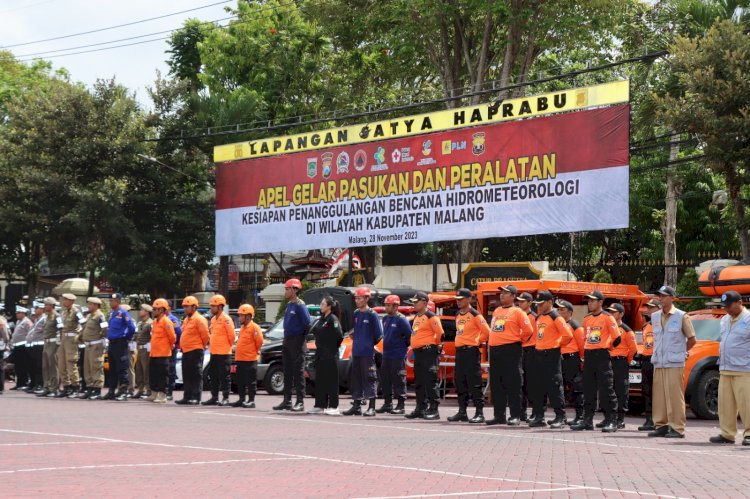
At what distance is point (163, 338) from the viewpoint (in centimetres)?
2180

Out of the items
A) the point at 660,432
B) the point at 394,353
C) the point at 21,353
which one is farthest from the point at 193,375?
the point at 660,432

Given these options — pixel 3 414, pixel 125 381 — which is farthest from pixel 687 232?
pixel 3 414

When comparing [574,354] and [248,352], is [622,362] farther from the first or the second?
[248,352]

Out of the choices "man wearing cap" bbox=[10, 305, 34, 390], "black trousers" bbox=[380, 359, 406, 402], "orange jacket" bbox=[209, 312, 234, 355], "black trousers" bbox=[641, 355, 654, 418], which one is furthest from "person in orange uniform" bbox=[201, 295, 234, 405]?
"man wearing cap" bbox=[10, 305, 34, 390]

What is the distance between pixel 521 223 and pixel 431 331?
9874 mm

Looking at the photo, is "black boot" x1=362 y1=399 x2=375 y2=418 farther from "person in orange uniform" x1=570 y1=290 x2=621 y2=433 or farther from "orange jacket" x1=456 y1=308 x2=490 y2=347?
"person in orange uniform" x1=570 y1=290 x2=621 y2=433

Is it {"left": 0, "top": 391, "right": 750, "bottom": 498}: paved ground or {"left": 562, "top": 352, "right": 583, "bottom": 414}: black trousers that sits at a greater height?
{"left": 562, "top": 352, "right": 583, "bottom": 414}: black trousers

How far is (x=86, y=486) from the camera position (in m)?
9.27

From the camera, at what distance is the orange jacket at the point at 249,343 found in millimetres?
20422

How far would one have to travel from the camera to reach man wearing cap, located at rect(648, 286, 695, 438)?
15.3 m

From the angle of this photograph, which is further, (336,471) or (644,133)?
(644,133)

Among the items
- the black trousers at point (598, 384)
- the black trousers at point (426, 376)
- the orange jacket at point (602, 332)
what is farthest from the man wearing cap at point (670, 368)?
the black trousers at point (426, 376)

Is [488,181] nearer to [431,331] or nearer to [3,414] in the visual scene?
[431,331]

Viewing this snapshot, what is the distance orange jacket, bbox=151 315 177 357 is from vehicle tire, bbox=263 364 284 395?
3486 mm
